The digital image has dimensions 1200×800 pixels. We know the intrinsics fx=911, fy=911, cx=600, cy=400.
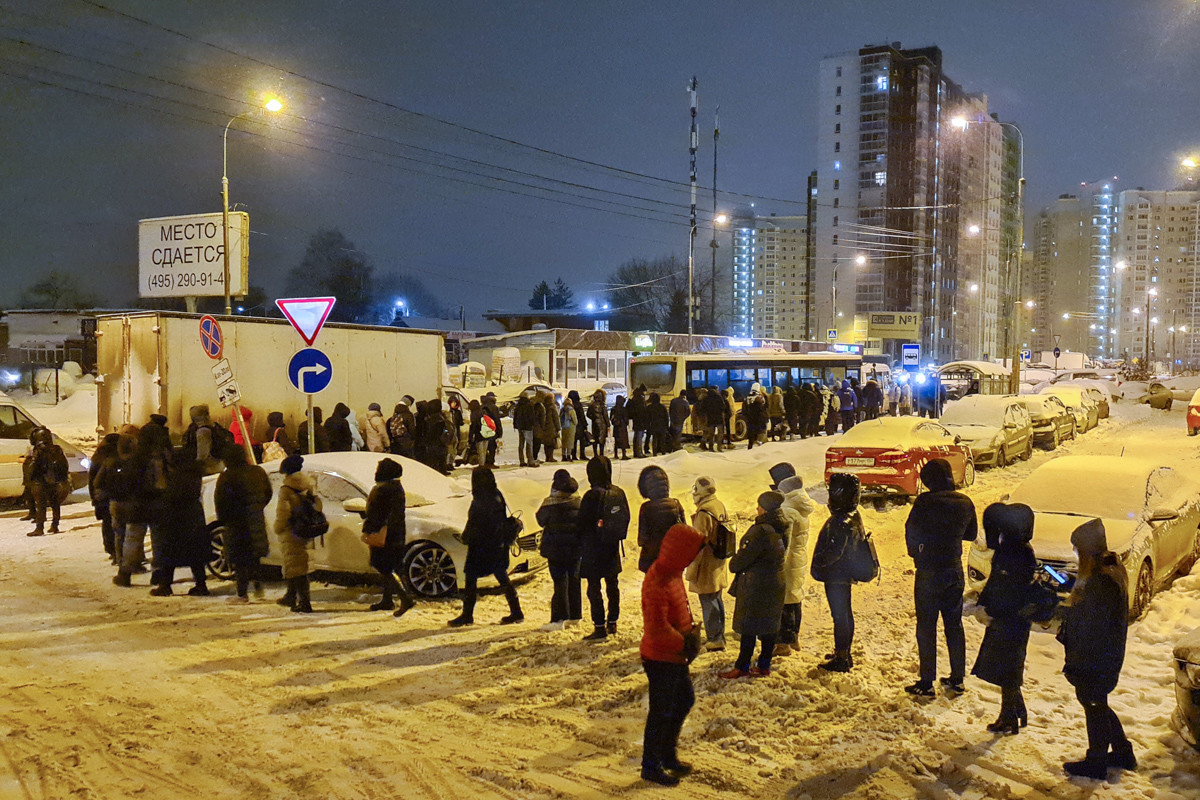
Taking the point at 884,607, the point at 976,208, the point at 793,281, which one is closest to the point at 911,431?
the point at 884,607

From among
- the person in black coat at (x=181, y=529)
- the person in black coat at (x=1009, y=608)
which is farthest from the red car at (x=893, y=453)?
the person in black coat at (x=181, y=529)

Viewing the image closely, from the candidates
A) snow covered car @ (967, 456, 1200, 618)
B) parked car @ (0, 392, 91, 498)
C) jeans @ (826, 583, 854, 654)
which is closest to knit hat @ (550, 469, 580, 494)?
jeans @ (826, 583, 854, 654)

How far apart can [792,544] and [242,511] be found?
224 inches

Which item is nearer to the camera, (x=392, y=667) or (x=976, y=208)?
(x=392, y=667)

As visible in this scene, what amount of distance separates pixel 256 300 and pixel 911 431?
80498 millimetres

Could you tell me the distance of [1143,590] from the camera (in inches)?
352

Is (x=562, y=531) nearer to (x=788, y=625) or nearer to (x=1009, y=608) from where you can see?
(x=788, y=625)

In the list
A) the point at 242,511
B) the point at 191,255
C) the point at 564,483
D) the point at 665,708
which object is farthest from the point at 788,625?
the point at 191,255

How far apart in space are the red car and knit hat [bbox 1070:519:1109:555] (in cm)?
983

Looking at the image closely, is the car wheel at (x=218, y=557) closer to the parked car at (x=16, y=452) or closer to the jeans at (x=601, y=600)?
the jeans at (x=601, y=600)

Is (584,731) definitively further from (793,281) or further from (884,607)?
(793,281)

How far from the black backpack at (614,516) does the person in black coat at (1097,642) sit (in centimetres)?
362

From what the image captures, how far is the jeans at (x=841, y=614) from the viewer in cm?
718

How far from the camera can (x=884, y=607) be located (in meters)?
9.48
